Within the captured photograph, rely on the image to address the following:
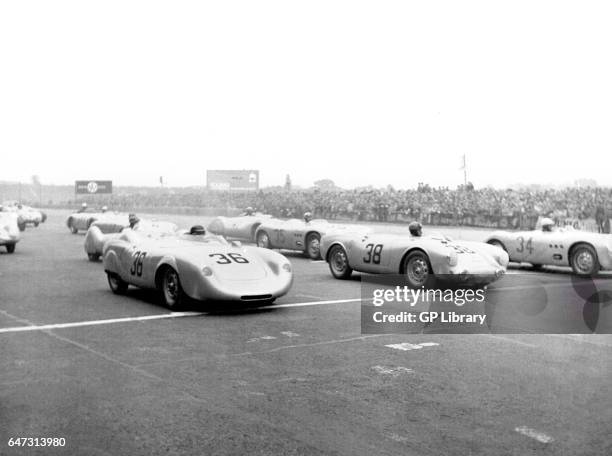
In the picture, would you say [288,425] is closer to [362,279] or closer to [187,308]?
[187,308]

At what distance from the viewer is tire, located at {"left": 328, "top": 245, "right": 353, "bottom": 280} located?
1352 centimetres

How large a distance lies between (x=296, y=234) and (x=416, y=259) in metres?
7.82

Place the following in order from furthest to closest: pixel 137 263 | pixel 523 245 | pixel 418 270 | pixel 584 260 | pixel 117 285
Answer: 1. pixel 523 245
2. pixel 584 260
3. pixel 418 270
4. pixel 117 285
5. pixel 137 263

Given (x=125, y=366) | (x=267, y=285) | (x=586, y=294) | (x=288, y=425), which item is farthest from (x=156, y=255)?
(x=586, y=294)

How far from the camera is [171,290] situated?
9641 millimetres

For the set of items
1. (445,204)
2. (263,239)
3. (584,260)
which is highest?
(445,204)

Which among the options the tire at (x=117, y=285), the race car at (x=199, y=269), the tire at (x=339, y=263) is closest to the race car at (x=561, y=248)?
the tire at (x=339, y=263)

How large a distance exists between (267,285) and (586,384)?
185 inches

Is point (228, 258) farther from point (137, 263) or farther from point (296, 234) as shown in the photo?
point (296, 234)

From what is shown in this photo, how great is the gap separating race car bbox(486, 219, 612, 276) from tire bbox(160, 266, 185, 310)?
31.0ft

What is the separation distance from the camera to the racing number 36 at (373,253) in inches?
496

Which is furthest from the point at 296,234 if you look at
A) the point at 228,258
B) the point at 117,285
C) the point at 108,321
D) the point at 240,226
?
the point at 108,321

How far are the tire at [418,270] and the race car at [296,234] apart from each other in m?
6.62

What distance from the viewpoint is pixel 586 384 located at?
19.0 feet
